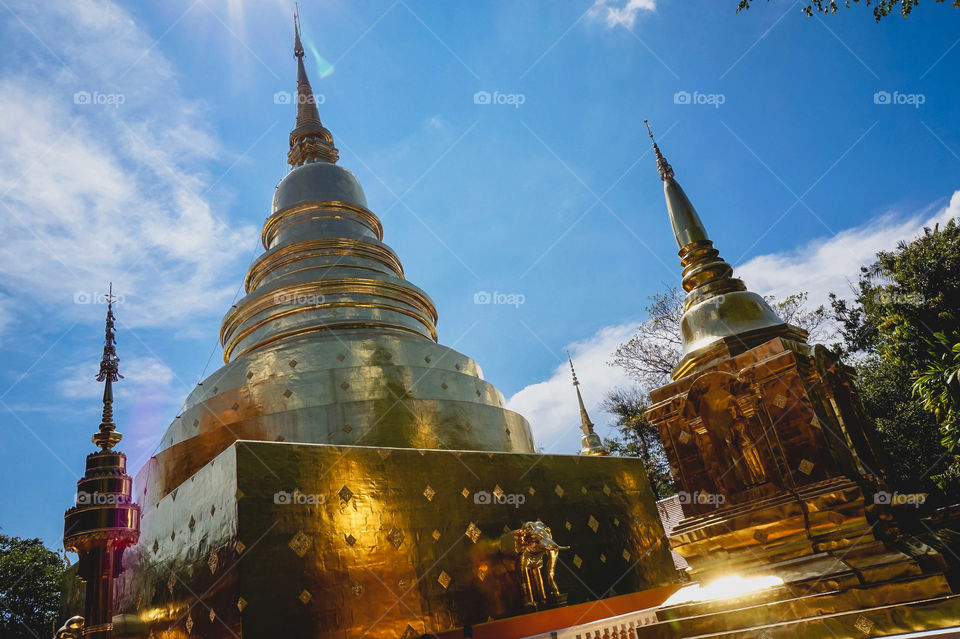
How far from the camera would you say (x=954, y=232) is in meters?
16.4

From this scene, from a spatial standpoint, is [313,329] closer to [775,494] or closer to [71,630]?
[71,630]

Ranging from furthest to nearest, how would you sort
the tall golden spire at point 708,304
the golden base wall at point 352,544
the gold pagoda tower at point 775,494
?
1. the golden base wall at point 352,544
2. the tall golden spire at point 708,304
3. the gold pagoda tower at point 775,494

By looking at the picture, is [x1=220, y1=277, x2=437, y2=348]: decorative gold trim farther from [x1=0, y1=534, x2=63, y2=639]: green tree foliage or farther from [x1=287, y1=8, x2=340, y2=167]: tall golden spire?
[x1=0, y1=534, x2=63, y2=639]: green tree foliage

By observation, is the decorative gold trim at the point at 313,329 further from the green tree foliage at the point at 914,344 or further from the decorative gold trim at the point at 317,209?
the green tree foliage at the point at 914,344

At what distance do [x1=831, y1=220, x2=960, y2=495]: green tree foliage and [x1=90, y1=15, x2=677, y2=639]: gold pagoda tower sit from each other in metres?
6.75

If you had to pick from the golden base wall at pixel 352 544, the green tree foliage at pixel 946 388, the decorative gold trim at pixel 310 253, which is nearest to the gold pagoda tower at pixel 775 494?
the golden base wall at pixel 352 544

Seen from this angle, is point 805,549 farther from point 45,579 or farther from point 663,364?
point 45,579

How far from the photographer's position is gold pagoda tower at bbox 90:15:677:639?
7168 mm

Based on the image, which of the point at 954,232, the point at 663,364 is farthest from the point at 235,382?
the point at 954,232

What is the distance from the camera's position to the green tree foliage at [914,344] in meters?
14.2

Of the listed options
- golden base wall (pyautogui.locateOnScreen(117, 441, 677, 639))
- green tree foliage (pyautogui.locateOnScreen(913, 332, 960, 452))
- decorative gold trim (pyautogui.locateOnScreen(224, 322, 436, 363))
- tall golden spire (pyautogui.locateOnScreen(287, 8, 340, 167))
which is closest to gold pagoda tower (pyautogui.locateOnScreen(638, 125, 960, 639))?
golden base wall (pyautogui.locateOnScreen(117, 441, 677, 639))

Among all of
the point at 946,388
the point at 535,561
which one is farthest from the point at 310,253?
the point at 946,388

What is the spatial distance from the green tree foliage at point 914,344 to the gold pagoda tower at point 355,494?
6751 mm

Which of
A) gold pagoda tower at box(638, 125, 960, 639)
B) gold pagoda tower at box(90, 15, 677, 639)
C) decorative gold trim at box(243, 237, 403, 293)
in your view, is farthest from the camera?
decorative gold trim at box(243, 237, 403, 293)
